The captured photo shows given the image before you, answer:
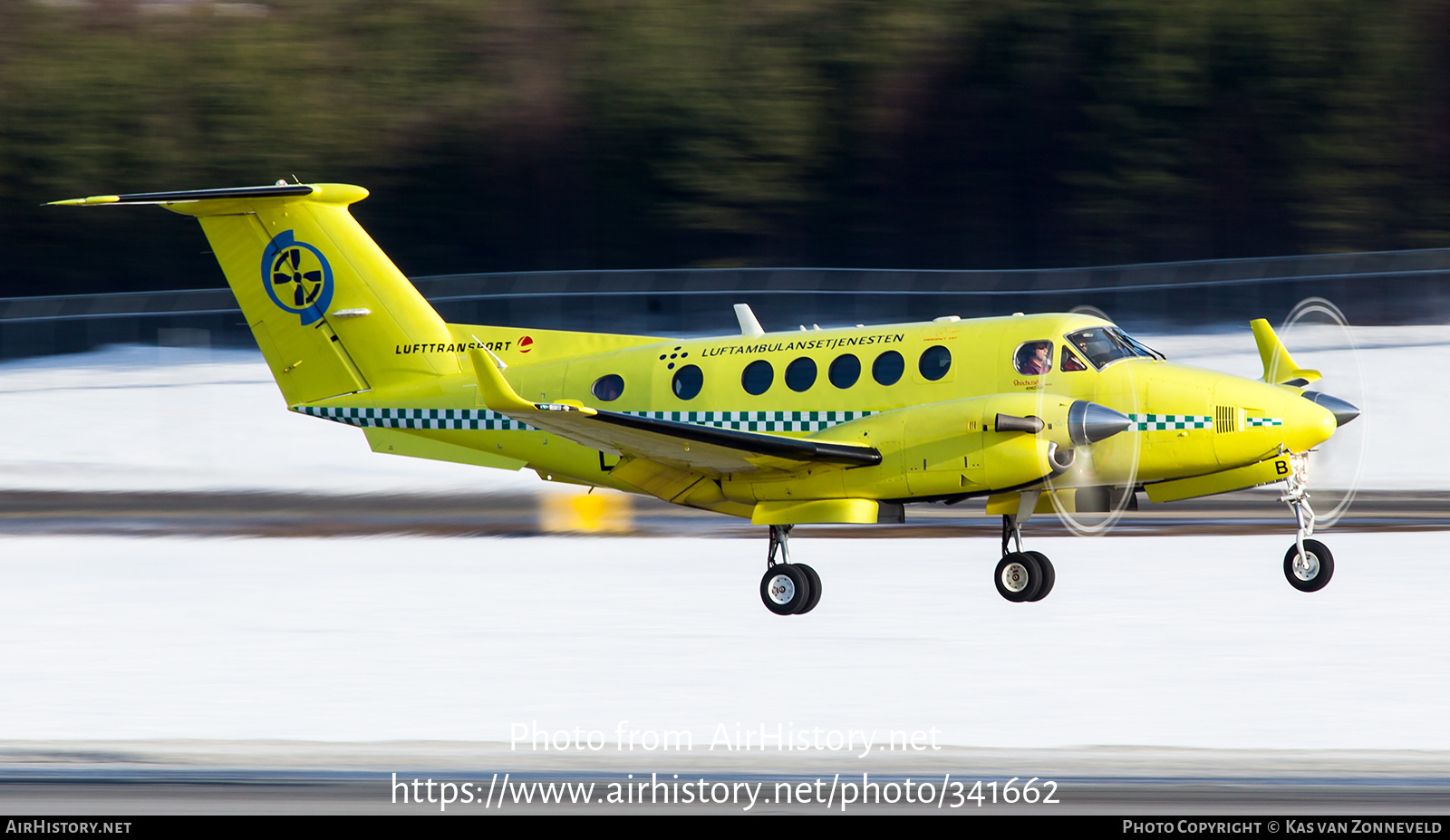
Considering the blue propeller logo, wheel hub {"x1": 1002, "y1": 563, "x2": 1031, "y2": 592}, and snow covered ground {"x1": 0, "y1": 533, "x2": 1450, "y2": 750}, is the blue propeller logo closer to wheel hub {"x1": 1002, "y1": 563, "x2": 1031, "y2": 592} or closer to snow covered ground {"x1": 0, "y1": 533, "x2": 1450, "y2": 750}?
snow covered ground {"x1": 0, "y1": 533, "x2": 1450, "y2": 750}

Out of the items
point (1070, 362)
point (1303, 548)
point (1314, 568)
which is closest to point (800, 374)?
point (1070, 362)

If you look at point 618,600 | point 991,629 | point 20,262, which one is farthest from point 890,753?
point 20,262

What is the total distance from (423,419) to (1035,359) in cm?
659

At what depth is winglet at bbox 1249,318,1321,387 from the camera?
45.0 ft

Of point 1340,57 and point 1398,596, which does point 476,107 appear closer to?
point 1340,57

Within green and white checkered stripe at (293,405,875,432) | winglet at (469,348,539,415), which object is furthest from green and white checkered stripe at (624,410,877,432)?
winglet at (469,348,539,415)

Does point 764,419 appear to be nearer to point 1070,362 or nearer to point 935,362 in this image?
point 935,362

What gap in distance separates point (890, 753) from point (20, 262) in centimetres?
4009

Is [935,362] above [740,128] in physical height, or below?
below

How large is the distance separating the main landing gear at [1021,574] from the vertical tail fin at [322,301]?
6267 mm

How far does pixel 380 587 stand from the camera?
50.3ft

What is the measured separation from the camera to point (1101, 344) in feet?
43.3

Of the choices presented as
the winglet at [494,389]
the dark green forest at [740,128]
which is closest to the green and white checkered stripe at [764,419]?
the winglet at [494,389]

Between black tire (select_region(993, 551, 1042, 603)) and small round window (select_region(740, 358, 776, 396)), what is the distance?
2.90m
